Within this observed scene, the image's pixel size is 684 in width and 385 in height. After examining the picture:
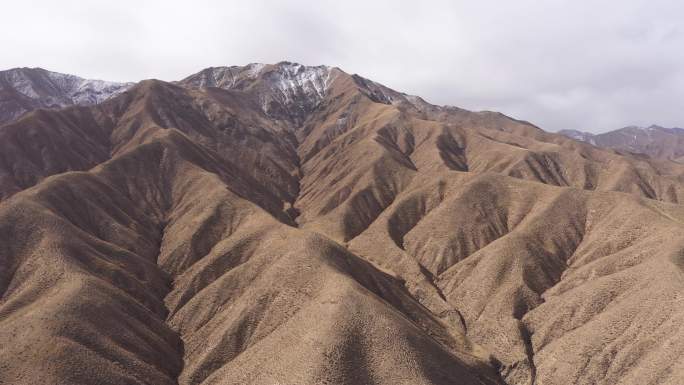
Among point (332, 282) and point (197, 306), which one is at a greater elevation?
point (332, 282)

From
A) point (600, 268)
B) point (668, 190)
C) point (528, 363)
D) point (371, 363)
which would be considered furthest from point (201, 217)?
point (668, 190)

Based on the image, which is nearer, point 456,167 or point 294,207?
point 294,207

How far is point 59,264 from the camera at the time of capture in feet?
245

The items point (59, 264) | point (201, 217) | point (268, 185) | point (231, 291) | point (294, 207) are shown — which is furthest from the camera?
point (268, 185)

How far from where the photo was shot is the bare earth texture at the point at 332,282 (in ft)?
197

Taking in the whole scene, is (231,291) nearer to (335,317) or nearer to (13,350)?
(335,317)

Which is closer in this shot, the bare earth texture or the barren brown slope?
the barren brown slope

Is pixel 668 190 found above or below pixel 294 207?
above

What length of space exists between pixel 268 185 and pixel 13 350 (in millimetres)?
120072

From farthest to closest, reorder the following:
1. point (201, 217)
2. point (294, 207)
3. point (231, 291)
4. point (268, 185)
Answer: point (268, 185)
point (294, 207)
point (201, 217)
point (231, 291)

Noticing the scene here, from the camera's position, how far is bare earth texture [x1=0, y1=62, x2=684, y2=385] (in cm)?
6003

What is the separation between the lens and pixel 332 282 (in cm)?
7188

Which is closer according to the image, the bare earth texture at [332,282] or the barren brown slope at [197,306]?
the barren brown slope at [197,306]

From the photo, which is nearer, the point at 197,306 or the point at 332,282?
the point at 332,282
